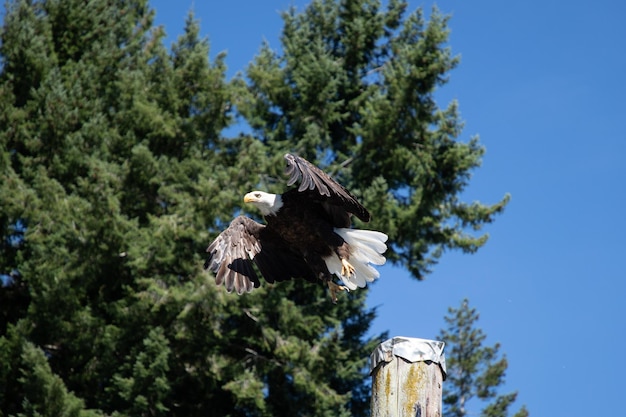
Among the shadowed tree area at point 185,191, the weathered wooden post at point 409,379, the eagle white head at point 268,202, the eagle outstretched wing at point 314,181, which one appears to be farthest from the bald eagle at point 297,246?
the shadowed tree area at point 185,191

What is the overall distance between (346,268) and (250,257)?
0.73 meters

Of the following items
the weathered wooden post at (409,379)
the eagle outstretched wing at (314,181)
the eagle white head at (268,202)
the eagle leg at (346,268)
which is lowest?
the weathered wooden post at (409,379)

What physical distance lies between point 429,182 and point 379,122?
43.1 inches

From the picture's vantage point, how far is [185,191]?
1421 cm

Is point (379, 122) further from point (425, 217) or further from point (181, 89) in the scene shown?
point (181, 89)

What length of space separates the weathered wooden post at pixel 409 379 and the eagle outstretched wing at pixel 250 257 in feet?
11.8

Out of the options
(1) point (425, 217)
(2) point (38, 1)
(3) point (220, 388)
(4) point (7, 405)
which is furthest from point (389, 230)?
(2) point (38, 1)

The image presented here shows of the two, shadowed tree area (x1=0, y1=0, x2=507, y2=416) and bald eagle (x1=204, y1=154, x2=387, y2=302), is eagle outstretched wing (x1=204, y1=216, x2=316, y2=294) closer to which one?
bald eagle (x1=204, y1=154, x2=387, y2=302)

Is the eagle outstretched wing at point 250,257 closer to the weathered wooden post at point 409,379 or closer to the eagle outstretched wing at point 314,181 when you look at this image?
the eagle outstretched wing at point 314,181

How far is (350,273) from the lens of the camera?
789 cm

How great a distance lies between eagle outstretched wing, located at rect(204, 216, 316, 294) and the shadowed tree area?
177 inches

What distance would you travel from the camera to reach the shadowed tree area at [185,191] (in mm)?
13102

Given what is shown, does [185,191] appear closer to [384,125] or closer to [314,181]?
[384,125]

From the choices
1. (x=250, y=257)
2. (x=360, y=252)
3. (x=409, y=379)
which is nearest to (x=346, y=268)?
(x=360, y=252)
